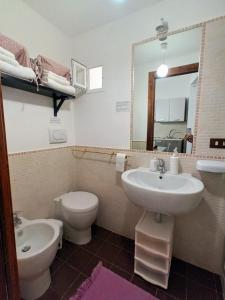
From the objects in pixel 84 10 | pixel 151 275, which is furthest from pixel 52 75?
pixel 151 275

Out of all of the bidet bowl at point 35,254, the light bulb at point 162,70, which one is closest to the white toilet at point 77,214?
the bidet bowl at point 35,254

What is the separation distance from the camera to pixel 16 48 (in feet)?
3.77

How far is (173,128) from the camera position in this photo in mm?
1420

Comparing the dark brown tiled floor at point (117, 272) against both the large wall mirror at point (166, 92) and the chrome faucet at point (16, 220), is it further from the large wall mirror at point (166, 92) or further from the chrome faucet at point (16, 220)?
the large wall mirror at point (166, 92)

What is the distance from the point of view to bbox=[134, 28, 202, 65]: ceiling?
1231 millimetres

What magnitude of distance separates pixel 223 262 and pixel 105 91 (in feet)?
6.18

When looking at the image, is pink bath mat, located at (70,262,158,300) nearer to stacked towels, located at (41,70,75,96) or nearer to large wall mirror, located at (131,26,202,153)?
large wall mirror, located at (131,26,202,153)

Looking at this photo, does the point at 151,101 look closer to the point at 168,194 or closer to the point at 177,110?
the point at 177,110

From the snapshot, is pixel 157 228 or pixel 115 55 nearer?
pixel 157 228

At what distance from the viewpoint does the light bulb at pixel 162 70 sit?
4.55 ft

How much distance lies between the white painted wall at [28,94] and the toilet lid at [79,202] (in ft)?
1.99

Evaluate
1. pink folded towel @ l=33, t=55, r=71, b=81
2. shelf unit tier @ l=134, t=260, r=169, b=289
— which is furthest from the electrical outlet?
pink folded towel @ l=33, t=55, r=71, b=81

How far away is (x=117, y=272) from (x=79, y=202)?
2.25 ft

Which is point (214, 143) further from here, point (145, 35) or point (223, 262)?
point (145, 35)
